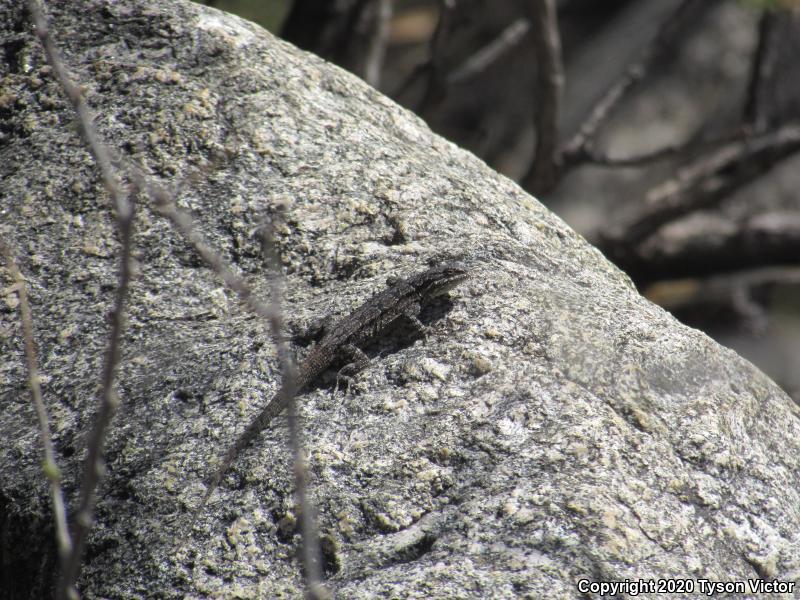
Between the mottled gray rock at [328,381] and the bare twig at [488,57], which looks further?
the bare twig at [488,57]

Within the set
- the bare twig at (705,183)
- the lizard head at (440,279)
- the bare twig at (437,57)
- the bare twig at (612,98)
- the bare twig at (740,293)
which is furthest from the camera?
the bare twig at (740,293)

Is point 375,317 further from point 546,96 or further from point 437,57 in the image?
point 437,57

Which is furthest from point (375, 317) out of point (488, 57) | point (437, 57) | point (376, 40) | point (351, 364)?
point (488, 57)

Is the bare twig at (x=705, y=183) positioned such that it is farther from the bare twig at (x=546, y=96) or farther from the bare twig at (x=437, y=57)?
the bare twig at (x=437, y=57)

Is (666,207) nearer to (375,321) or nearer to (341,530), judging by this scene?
(375,321)

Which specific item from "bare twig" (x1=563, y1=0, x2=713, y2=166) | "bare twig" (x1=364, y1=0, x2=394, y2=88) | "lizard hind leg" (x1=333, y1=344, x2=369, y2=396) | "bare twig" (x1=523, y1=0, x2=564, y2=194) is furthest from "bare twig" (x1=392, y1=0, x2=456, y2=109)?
"lizard hind leg" (x1=333, y1=344, x2=369, y2=396)

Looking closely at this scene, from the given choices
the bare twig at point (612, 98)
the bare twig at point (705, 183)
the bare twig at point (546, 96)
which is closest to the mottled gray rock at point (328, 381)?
the bare twig at point (546, 96)

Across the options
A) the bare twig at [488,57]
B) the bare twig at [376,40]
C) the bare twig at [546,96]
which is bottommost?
the bare twig at [546,96]

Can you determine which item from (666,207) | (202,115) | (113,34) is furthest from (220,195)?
(666,207)
